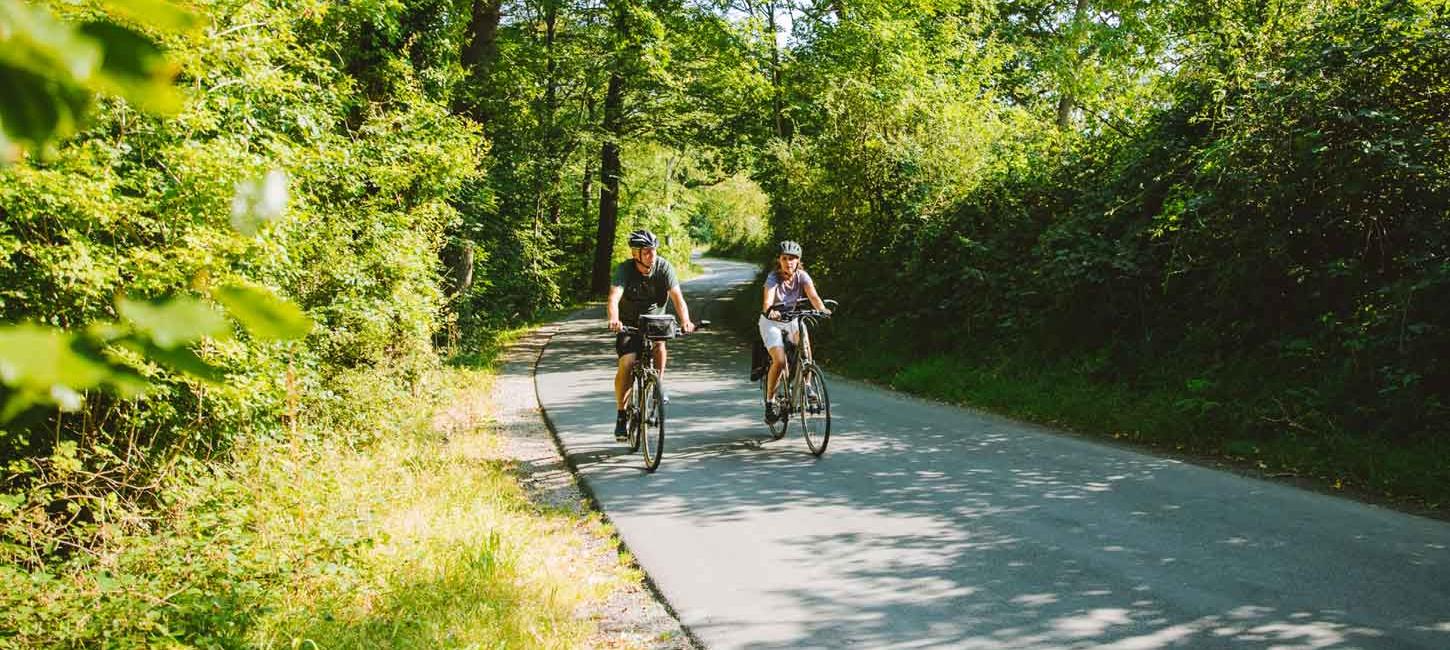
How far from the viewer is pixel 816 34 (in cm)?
2250

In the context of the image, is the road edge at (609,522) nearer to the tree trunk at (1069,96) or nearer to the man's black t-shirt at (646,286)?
the man's black t-shirt at (646,286)

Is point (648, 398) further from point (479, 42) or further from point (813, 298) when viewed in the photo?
point (479, 42)

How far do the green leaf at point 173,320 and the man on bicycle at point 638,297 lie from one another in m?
7.32

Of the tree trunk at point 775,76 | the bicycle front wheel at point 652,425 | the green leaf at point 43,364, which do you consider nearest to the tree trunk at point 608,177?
the tree trunk at point 775,76

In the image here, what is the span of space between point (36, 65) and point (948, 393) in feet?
40.2

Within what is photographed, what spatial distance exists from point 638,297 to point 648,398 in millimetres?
950

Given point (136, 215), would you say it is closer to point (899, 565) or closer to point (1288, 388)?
point (899, 565)

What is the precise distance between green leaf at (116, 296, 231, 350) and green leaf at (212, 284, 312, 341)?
2 centimetres

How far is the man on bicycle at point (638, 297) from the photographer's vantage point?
8188 mm

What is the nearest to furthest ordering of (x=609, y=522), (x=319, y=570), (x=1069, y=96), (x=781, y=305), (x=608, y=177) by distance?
(x=319, y=570), (x=609, y=522), (x=781, y=305), (x=1069, y=96), (x=608, y=177)

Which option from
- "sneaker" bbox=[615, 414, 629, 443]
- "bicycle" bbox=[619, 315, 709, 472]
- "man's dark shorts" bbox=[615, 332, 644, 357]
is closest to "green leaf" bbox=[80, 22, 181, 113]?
"bicycle" bbox=[619, 315, 709, 472]

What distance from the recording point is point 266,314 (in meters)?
0.69

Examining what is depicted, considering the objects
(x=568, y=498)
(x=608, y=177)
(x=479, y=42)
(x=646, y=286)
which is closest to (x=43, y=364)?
(x=568, y=498)

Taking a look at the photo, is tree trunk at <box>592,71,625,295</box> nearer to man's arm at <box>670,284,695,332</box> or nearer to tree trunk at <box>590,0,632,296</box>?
tree trunk at <box>590,0,632,296</box>
